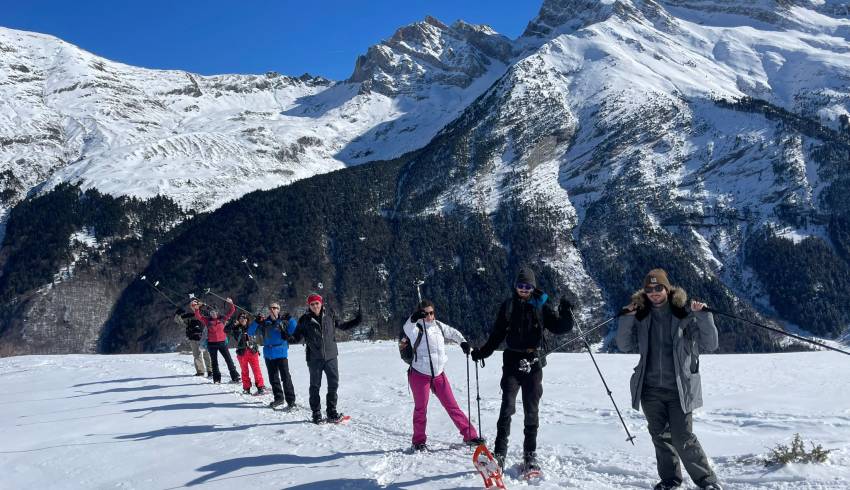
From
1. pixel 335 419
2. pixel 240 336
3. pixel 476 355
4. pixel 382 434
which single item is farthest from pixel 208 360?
pixel 476 355

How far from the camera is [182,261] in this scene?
181000 millimetres

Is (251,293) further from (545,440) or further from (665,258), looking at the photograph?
(545,440)

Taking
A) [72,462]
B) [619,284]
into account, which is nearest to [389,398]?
[72,462]

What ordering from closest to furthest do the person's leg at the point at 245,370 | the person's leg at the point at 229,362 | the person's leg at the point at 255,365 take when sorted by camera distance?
the person's leg at the point at 255,365, the person's leg at the point at 245,370, the person's leg at the point at 229,362

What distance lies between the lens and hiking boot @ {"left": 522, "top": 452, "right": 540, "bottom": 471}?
805cm

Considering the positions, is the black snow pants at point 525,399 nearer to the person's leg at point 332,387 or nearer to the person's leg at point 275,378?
the person's leg at point 332,387

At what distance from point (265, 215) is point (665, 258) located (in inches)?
4896

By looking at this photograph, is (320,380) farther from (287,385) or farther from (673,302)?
(673,302)

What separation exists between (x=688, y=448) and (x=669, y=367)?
97cm

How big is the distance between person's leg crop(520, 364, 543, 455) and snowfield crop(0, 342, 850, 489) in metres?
0.51

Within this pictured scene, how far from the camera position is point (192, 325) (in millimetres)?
19719

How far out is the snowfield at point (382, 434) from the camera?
27.2 feet

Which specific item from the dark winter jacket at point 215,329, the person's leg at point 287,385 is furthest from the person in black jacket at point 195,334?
the person's leg at point 287,385

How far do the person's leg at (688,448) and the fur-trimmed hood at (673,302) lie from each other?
1.00m
